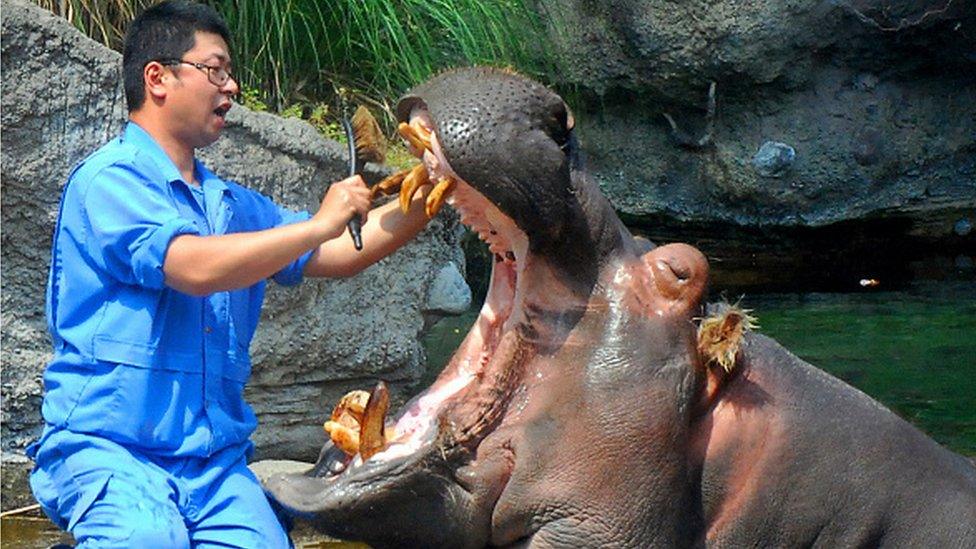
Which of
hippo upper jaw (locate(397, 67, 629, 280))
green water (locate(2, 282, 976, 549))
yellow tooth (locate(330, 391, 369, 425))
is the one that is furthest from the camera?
green water (locate(2, 282, 976, 549))

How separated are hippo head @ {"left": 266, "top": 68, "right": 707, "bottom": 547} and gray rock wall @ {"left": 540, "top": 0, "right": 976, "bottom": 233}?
7.68m

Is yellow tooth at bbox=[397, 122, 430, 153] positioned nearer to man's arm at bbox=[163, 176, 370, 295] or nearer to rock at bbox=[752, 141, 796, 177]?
man's arm at bbox=[163, 176, 370, 295]

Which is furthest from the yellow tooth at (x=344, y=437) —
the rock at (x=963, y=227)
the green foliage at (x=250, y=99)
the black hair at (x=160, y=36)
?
the rock at (x=963, y=227)

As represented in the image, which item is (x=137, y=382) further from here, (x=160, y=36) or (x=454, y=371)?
(x=160, y=36)

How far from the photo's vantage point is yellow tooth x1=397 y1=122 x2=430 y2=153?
2.81 meters

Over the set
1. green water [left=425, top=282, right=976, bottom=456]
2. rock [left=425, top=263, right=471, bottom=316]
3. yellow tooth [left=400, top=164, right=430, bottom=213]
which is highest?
yellow tooth [left=400, top=164, right=430, bottom=213]

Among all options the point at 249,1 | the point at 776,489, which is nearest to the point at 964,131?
the point at 249,1

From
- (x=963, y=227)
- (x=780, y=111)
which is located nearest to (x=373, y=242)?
(x=780, y=111)

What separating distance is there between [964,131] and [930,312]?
2072mm

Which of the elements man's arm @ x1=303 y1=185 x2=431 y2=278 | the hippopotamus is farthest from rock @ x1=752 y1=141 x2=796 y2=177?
the hippopotamus

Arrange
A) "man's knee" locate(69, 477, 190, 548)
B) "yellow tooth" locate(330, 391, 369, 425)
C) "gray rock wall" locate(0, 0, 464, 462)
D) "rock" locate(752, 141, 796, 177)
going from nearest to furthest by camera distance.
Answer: "yellow tooth" locate(330, 391, 369, 425) < "man's knee" locate(69, 477, 190, 548) < "gray rock wall" locate(0, 0, 464, 462) < "rock" locate(752, 141, 796, 177)

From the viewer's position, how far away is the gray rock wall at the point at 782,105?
10.5 m

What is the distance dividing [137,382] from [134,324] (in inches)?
4.8

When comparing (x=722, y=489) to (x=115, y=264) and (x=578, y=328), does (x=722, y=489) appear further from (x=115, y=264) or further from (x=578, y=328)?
(x=115, y=264)
